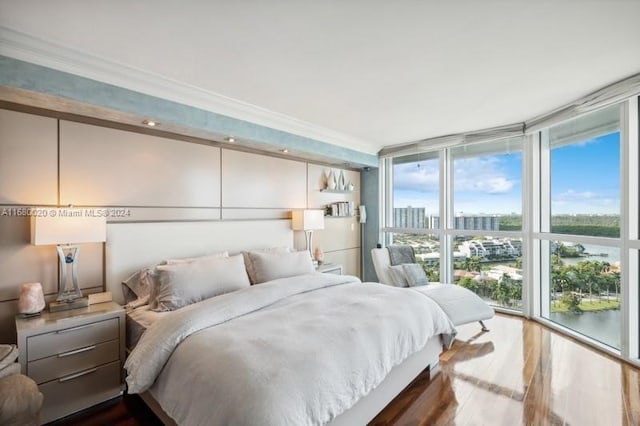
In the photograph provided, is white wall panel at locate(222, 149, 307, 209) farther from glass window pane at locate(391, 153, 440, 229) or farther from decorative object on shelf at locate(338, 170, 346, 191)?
glass window pane at locate(391, 153, 440, 229)

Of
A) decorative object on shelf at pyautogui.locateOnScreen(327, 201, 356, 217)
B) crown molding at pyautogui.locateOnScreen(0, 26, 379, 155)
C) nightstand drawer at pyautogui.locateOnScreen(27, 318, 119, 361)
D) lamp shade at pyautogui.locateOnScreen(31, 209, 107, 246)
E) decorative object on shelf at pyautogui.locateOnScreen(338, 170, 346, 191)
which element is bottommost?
nightstand drawer at pyautogui.locateOnScreen(27, 318, 119, 361)

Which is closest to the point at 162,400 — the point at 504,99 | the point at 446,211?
the point at 504,99

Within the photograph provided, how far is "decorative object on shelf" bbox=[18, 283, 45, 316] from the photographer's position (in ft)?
7.13

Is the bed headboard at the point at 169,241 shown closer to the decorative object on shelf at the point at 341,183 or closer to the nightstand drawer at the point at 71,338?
the nightstand drawer at the point at 71,338

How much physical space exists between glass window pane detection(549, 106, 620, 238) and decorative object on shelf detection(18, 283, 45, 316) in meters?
4.98

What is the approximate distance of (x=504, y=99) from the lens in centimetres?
311

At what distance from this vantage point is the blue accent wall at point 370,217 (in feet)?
17.7

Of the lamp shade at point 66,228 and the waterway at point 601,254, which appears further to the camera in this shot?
the waterway at point 601,254

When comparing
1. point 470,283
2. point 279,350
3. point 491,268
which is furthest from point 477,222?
point 279,350

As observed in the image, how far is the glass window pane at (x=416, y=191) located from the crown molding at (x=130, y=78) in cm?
216

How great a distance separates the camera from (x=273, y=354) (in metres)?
1.59

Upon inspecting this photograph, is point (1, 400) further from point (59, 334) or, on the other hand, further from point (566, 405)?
point (566, 405)

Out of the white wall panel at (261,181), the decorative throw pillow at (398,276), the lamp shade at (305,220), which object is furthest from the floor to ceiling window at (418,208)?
the white wall panel at (261,181)

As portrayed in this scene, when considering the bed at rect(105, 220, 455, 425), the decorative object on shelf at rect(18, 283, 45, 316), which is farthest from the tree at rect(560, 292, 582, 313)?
the decorative object on shelf at rect(18, 283, 45, 316)
